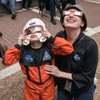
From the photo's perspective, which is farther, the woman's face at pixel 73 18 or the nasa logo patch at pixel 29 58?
the nasa logo patch at pixel 29 58

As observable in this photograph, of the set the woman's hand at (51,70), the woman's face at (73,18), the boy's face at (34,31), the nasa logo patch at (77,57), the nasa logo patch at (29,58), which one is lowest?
the woman's hand at (51,70)

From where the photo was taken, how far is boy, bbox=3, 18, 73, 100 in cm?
162

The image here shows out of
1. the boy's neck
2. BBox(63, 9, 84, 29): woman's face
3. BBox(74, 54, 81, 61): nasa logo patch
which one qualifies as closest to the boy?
the boy's neck

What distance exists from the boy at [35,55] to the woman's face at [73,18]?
0.23 metres

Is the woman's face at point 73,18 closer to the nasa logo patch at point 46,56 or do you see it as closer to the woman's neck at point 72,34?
the woman's neck at point 72,34

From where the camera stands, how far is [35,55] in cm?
171

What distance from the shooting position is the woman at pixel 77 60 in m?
1.60

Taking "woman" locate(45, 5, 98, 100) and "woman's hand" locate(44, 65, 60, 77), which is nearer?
"woman" locate(45, 5, 98, 100)

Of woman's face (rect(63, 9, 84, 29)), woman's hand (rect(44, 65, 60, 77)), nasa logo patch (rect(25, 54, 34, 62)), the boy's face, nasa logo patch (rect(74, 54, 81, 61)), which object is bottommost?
woman's hand (rect(44, 65, 60, 77))

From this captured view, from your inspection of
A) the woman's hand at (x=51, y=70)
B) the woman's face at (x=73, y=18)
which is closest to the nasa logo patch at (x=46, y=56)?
the woman's hand at (x=51, y=70)

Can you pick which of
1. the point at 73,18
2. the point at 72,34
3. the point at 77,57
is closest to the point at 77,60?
the point at 77,57

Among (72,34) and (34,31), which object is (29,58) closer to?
(34,31)

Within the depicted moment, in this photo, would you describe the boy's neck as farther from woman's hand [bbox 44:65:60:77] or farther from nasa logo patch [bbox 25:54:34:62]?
woman's hand [bbox 44:65:60:77]

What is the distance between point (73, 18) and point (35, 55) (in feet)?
2.43
